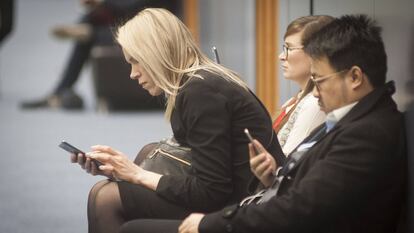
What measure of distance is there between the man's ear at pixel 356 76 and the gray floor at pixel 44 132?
222 cm

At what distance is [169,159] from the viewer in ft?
9.34

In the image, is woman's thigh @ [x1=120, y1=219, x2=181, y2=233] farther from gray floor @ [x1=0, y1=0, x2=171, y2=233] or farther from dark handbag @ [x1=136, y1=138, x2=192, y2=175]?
gray floor @ [x1=0, y1=0, x2=171, y2=233]

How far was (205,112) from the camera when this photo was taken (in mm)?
2598

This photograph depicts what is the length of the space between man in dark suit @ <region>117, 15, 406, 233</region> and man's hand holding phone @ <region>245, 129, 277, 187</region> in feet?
0.24

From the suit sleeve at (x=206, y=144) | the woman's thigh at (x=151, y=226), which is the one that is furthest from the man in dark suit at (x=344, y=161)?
the suit sleeve at (x=206, y=144)

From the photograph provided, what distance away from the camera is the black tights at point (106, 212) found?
2.87 meters

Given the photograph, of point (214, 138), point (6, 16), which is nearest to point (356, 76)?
point (214, 138)

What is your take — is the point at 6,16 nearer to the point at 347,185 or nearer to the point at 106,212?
the point at 106,212

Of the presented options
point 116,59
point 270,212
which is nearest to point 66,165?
point 116,59

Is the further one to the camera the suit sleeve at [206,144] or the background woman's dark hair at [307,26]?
the background woman's dark hair at [307,26]

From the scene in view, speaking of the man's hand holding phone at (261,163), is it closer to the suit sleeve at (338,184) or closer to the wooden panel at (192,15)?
the suit sleeve at (338,184)

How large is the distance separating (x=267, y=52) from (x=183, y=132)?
347cm

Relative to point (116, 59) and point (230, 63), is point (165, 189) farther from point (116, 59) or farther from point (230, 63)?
point (116, 59)

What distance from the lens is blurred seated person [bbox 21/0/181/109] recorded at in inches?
352
